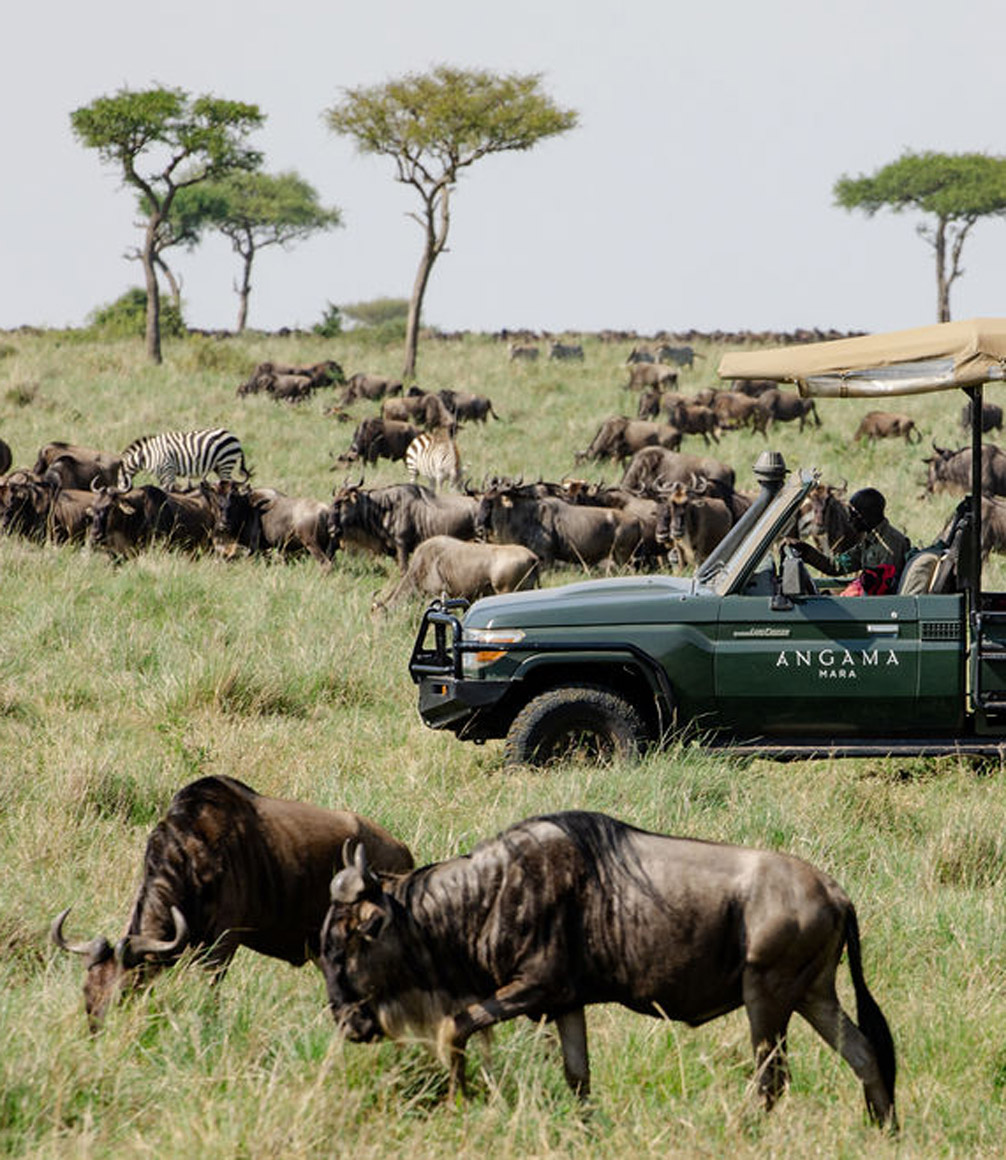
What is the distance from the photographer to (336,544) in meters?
18.6

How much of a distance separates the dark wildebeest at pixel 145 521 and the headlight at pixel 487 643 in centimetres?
956

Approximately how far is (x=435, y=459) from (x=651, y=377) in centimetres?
1589

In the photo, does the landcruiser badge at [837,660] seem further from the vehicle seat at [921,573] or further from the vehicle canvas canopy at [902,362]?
the vehicle canvas canopy at [902,362]

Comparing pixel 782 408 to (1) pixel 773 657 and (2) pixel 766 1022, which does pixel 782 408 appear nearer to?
(1) pixel 773 657

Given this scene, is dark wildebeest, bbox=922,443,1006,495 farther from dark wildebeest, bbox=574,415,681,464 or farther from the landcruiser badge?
the landcruiser badge

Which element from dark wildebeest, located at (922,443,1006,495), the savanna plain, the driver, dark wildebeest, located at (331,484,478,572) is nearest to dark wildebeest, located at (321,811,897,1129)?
the savanna plain

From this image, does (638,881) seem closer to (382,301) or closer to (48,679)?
(48,679)

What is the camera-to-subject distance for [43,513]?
61.3ft

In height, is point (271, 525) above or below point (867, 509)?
below

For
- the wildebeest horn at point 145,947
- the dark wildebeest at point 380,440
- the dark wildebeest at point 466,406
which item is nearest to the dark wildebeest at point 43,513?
the dark wildebeest at point 380,440

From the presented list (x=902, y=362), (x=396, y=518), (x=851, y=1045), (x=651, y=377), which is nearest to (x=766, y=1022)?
(x=851, y=1045)

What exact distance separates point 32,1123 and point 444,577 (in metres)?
10.8

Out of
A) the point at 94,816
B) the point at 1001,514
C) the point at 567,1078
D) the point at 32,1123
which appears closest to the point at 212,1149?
the point at 32,1123

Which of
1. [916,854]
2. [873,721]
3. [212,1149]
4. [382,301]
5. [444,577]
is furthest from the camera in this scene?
[382,301]
